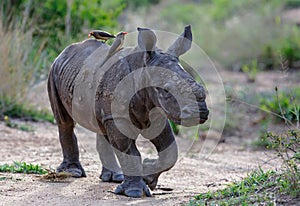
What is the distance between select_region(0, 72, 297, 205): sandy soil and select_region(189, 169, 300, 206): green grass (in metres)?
0.17

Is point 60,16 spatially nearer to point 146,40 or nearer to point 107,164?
point 107,164

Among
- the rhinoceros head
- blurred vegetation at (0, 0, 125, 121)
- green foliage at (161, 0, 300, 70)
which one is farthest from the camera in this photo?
green foliage at (161, 0, 300, 70)

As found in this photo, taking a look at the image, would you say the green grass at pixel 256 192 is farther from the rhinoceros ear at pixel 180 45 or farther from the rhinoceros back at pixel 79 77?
the rhinoceros back at pixel 79 77

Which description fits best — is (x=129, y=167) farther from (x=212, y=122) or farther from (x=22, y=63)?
(x=212, y=122)

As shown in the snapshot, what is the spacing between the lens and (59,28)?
40.8ft

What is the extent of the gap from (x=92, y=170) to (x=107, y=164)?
2.07ft

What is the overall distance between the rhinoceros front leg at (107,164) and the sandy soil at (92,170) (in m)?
0.12

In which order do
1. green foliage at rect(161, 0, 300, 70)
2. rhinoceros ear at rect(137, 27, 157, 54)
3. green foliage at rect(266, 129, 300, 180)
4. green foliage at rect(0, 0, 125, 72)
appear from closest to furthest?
green foliage at rect(266, 129, 300, 180) → rhinoceros ear at rect(137, 27, 157, 54) → green foliage at rect(0, 0, 125, 72) → green foliage at rect(161, 0, 300, 70)

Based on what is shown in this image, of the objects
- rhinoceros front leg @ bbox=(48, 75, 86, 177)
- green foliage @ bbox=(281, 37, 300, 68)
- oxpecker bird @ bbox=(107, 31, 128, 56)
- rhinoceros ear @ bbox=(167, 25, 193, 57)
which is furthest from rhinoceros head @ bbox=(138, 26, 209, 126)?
green foliage @ bbox=(281, 37, 300, 68)

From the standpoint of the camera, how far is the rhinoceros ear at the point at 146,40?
5.28 m

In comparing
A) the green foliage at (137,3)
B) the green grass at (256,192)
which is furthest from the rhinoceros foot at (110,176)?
the green foliage at (137,3)

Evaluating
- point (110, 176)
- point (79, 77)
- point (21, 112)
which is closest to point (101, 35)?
point (79, 77)

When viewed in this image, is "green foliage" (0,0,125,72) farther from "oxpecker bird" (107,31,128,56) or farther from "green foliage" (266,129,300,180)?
"green foliage" (266,129,300,180)

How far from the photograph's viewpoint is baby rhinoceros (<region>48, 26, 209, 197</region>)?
5113 millimetres
